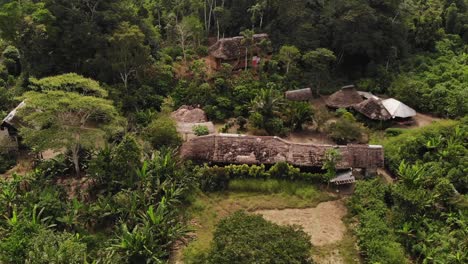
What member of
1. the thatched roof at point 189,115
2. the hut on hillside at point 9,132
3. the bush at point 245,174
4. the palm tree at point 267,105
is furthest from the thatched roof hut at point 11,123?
the palm tree at point 267,105

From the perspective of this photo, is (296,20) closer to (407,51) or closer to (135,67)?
(407,51)

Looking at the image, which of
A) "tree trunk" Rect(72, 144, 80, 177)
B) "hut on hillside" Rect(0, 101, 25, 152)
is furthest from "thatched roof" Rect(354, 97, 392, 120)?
"hut on hillside" Rect(0, 101, 25, 152)

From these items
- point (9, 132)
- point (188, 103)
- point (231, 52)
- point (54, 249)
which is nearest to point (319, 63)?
point (231, 52)

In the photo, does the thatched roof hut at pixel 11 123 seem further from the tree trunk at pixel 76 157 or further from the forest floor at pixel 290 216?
the forest floor at pixel 290 216

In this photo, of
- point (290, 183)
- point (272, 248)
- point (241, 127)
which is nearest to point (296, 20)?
point (241, 127)

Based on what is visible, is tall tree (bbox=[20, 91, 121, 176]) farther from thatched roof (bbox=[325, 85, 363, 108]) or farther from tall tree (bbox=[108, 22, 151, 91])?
thatched roof (bbox=[325, 85, 363, 108])

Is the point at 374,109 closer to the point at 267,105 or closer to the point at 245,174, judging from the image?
the point at 267,105
